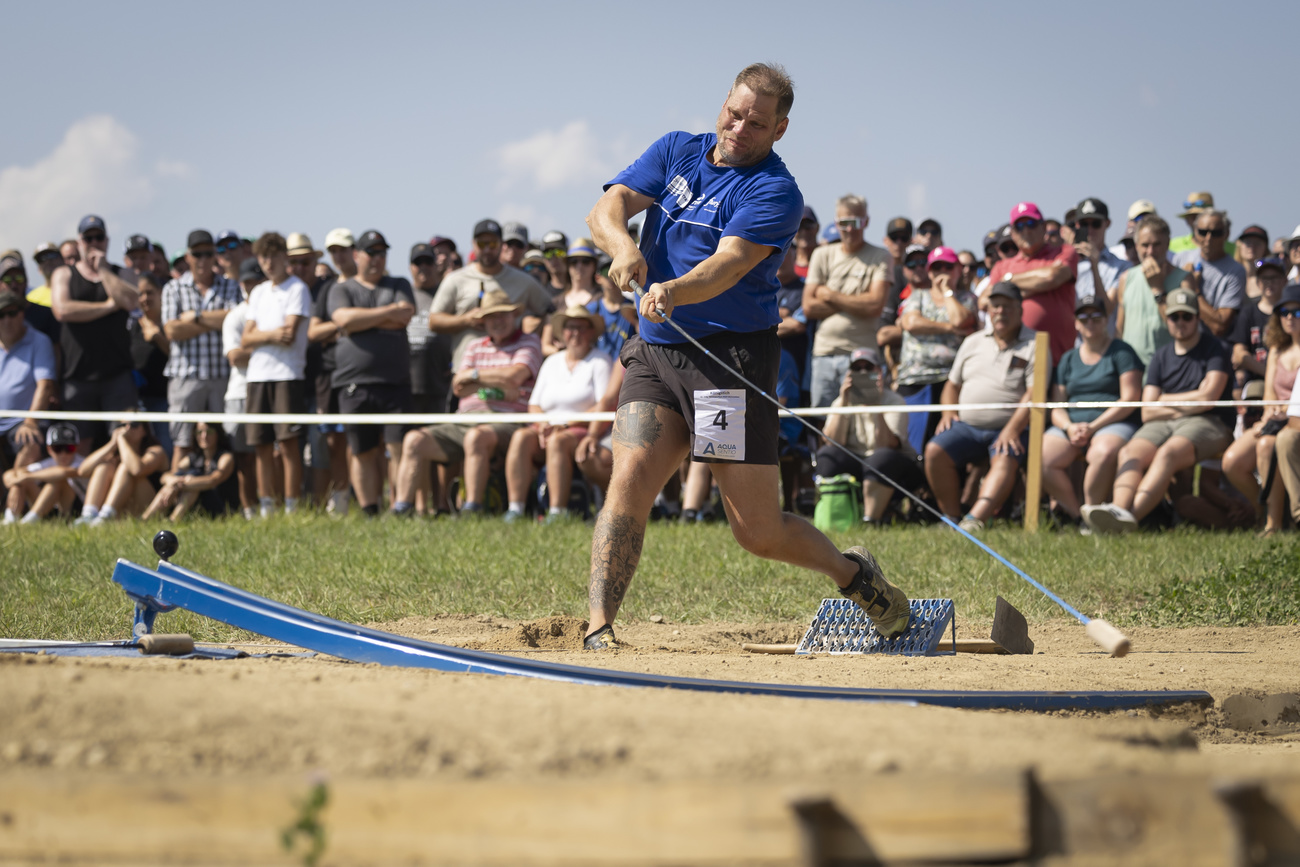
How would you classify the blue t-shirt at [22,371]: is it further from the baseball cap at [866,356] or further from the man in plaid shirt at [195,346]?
the baseball cap at [866,356]

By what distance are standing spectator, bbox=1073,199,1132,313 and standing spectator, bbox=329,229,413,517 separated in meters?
5.86

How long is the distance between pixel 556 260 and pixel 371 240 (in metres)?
2.59

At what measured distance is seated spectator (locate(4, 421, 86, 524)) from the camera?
12.1m

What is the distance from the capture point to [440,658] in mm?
4172

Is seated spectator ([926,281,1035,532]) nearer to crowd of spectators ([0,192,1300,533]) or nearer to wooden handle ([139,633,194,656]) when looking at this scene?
crowd of spectators ([0,192,1300,533])

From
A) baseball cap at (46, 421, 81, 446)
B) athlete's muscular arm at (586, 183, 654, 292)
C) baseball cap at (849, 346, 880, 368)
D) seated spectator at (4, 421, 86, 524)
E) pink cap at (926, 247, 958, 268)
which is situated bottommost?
seated spectator at (4, 421, 86, 524)

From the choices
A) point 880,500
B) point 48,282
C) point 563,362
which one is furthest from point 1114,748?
point 48,282

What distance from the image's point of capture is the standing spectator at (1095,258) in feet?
37.2

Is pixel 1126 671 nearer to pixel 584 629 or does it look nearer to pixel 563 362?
pixel 584 629

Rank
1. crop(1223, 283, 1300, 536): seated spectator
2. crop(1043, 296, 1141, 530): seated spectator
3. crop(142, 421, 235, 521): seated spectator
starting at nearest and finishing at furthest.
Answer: crop(1223, 283, 1300, 536): seated spectator
crop(1043, 296, 1141, 530): seated spectator
crop(142, 421, 235, 521): seated spectator

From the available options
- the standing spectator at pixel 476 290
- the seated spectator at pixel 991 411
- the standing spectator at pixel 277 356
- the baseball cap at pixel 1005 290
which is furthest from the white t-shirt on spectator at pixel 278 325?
the baseball cap at pixel 1005 290

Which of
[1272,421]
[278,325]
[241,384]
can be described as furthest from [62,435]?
[1272,421]

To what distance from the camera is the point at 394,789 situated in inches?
95.7

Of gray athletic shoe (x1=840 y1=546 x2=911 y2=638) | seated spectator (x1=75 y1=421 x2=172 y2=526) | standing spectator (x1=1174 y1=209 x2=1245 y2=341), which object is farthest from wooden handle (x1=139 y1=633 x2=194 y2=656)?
standing spectator (x1=1174 y1=209 x2=1245 y2=341)
